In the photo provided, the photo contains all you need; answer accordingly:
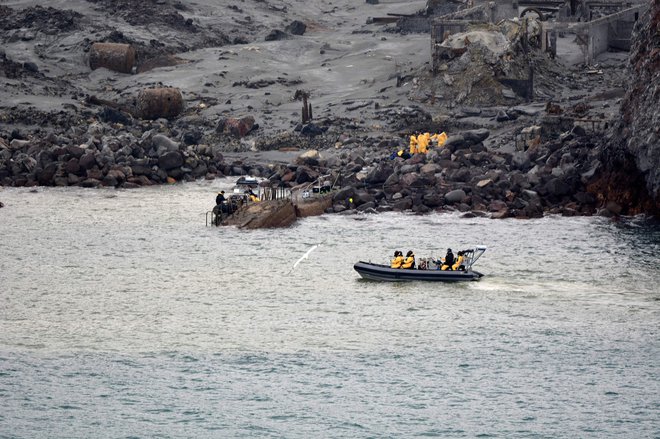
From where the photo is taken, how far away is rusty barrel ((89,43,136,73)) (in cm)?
11025

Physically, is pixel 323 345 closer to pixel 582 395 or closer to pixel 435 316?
pixel 435 316

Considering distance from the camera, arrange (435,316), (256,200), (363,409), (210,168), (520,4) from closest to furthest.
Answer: (363,409) → (435,316) → (256,200) → (210,168) → (520,4)

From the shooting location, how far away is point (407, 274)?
195 feet

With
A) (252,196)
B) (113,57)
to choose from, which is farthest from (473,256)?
(113,57)

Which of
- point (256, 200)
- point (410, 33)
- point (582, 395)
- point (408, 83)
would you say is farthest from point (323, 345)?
point (410, 33)

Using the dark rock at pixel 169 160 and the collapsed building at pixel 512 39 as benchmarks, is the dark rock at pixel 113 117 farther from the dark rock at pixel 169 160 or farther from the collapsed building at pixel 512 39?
the collapsed building at pixel 512 39

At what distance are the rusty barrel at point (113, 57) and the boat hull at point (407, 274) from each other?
5615cm

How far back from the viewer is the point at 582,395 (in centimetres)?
4647

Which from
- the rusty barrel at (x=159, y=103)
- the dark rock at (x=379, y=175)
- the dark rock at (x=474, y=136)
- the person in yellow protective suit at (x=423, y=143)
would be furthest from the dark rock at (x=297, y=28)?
the dark rock at (x=379, y=175)

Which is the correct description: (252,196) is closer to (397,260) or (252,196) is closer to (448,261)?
(397,260)

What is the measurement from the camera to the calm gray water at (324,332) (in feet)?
147

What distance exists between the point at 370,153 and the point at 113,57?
32882 millimetres

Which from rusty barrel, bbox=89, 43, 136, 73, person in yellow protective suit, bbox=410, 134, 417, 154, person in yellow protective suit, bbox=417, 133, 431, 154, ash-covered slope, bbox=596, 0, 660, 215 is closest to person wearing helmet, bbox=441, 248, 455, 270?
ash-covered slope, bbox=596, 0, 660, 215

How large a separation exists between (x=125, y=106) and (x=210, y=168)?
54.0 feet
